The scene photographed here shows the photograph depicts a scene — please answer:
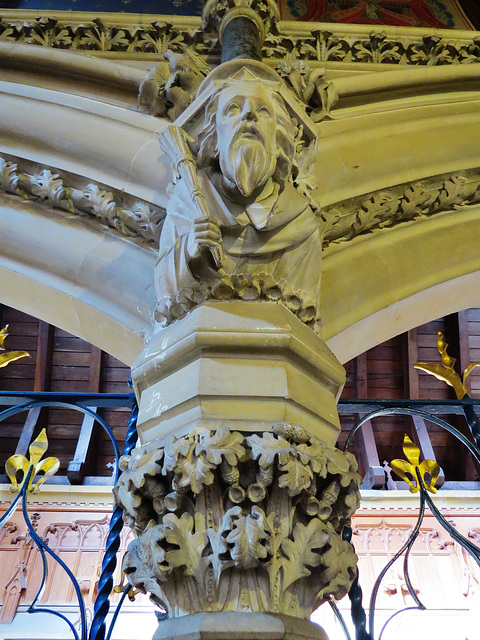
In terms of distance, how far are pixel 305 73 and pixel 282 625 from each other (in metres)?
1.22

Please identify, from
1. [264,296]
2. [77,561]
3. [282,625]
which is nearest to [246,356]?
[264,296]

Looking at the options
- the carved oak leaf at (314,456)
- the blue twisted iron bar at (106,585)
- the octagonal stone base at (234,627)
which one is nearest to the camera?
the octagonal stone base at (234,627)

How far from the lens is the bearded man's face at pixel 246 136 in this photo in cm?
114

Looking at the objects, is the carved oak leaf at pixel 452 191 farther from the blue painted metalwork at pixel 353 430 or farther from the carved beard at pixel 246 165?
the carved beard at pixel 246 165

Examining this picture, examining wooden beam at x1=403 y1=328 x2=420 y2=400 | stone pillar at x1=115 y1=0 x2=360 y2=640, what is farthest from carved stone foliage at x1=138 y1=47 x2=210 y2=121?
wooden beam at x1=403 y1=328 x2=420 y2=400

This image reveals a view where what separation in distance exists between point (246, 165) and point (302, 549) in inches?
25.0

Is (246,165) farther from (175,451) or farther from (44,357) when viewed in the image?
(44,357)

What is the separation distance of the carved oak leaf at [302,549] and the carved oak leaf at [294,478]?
6 cm

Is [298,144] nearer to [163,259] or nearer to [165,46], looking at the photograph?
[163,259]

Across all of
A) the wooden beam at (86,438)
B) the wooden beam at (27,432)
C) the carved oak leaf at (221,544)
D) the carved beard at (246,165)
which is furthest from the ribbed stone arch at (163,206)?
the wooden beam at (27,432)

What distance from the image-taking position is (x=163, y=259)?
1.17 m

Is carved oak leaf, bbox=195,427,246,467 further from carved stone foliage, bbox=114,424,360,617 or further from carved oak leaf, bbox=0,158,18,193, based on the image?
carved oak leaf, bbox=0,158,18,193

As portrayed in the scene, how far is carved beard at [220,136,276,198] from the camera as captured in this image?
114 centimetres

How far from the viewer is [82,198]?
1.50m
